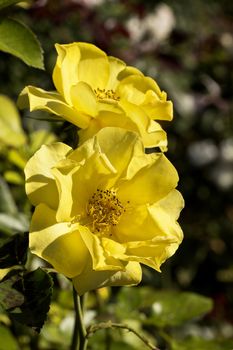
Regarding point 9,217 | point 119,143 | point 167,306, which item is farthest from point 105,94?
point 167,306

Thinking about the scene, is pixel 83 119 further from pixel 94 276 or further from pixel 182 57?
pixel 182 57

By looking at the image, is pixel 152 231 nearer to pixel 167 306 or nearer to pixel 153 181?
pixel 153 181

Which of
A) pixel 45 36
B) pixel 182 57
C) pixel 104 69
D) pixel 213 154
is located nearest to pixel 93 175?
pixel 104 69

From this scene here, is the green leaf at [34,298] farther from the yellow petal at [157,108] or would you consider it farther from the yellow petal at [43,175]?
the yellow petal at [157,108]

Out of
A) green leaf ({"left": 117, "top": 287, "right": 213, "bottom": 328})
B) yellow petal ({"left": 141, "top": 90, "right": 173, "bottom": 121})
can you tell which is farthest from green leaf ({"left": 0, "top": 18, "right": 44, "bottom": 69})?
green leaf ({"left": 117, "top": 287, "right": 213, "bottom": 328})

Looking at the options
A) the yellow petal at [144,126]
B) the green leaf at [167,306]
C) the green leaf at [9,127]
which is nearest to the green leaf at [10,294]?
the yellow petal at [144,126]

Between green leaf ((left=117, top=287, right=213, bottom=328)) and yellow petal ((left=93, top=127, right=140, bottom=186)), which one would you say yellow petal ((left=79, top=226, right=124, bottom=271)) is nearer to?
yellow petal ((left=93, top=127, right=140, bottom=186))
